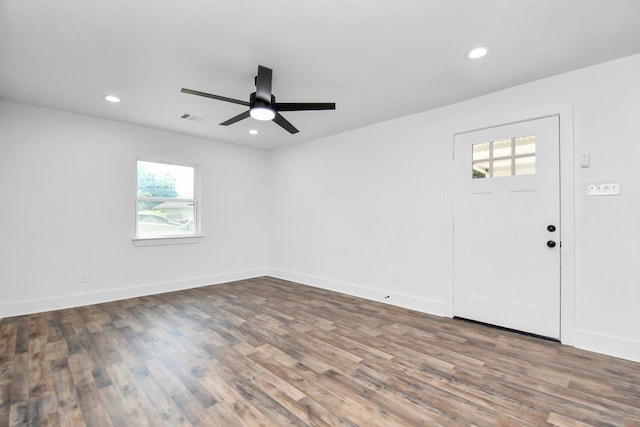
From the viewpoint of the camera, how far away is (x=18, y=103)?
3.71 m

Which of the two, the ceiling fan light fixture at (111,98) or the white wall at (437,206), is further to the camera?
the ceiling fan light fixture at (111,98)

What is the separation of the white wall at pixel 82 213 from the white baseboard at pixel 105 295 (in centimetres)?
1

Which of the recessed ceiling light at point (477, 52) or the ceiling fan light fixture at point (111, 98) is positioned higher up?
the ceiling fan light fixture at point (111, 98)

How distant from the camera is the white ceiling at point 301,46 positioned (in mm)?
2004

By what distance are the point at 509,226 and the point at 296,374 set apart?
2617 mm

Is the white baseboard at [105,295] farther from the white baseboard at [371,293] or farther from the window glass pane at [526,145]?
the window glass pane at [526,145]

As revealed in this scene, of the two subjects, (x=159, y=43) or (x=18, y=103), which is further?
(x=18, y=103)

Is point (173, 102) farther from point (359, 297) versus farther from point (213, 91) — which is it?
point (359, 297)

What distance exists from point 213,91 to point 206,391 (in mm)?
2852

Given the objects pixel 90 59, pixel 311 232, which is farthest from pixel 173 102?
pixel 311 232

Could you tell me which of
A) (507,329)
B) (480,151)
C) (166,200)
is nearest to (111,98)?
(166,200)

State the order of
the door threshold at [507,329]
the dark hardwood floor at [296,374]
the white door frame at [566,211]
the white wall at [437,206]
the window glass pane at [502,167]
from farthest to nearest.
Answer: the window glass pane at [502,167], the door threshold at [507,329], the white door frame at [566,211], the white wall at [437,206], the dark hardwood floor at [296,374]

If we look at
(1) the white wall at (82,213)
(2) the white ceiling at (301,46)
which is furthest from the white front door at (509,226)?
(1) the white wall at (82,213)

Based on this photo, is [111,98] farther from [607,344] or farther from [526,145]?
[607,344]
